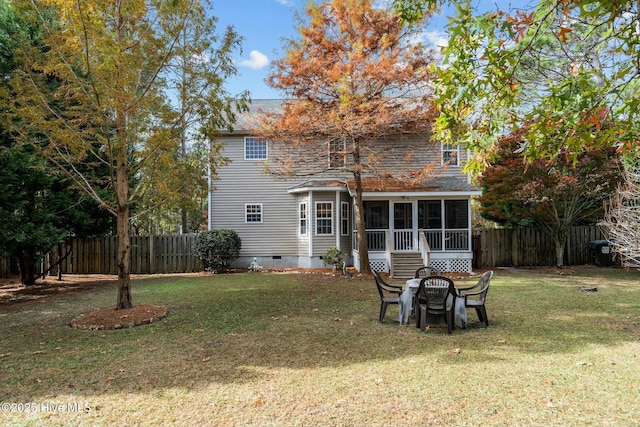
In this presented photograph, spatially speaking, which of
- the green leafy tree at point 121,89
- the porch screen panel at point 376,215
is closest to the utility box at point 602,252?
the porch screen panel at point 376,215

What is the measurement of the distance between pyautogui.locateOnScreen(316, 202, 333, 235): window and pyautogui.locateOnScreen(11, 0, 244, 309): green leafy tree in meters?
8.46

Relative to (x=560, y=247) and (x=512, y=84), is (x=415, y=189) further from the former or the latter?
(x=512, y=84)

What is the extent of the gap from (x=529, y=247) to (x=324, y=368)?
1584 cm

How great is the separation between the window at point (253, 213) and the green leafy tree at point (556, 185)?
9699mm

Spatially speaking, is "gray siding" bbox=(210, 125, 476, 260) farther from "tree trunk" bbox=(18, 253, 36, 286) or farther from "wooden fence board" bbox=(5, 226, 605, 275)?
"tree trunk" bbox=(18, 253, 36, 286)

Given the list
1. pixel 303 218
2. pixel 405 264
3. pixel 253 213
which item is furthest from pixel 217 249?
pixel 405 264

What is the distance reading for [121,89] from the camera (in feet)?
23.7

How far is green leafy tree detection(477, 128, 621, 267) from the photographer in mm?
14117

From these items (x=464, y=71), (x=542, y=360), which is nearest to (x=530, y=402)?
(x=542, y=360)

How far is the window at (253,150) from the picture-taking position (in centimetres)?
1767

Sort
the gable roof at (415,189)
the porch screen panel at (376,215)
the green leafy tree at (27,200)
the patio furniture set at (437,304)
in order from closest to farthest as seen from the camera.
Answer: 1. the patio furniture set at (437,304)
2. the green leafy tree at (27,200)
3. the gable roof at (415,189)
4. the porch screen panel at (376,215)

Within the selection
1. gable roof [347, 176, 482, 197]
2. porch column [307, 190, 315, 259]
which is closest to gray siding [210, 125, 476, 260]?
porch column [307, 190, 315, 259]

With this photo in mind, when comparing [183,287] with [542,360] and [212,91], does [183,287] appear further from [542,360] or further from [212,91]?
[542,360]

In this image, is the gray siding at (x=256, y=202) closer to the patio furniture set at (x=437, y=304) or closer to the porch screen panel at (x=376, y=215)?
the porch screen panel at (x=376, y=215)
